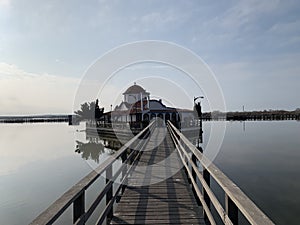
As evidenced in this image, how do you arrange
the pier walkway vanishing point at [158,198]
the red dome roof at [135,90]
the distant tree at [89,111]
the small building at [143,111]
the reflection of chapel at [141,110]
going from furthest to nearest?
the distant tree at [89,111], the red dome roof at [135,90], the reflection of chapel at [141,110], the small building at [143,111], the pier walkway vanishing point at [158,198]

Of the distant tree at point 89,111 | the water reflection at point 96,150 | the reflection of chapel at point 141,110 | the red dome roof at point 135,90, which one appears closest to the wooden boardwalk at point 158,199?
the water reflection at point 96,150

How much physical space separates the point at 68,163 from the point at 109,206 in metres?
15.7

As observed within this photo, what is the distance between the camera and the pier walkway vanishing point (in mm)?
2031

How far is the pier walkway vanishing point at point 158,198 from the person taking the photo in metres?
2.03

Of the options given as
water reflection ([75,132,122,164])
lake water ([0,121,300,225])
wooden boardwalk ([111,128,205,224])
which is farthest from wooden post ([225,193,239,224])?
water reflection ([75,132,122,164])

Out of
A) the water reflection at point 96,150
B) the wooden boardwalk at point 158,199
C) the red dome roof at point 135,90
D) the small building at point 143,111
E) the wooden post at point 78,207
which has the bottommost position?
the water reflection at point 96,150

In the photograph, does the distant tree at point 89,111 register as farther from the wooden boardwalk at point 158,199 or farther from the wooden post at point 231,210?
the wooden post at point 231,210

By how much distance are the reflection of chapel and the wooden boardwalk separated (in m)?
28.7

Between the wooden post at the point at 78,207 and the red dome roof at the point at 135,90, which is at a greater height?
the red dome roof at the point at 135,90

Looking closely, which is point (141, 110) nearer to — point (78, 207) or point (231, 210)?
point (78, 207)

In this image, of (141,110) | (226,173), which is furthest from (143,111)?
(226,173)

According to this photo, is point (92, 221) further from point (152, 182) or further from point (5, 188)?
point (5, 188)

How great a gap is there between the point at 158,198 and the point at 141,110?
32.1 m

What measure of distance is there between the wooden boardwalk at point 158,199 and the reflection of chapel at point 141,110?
28.7 m
